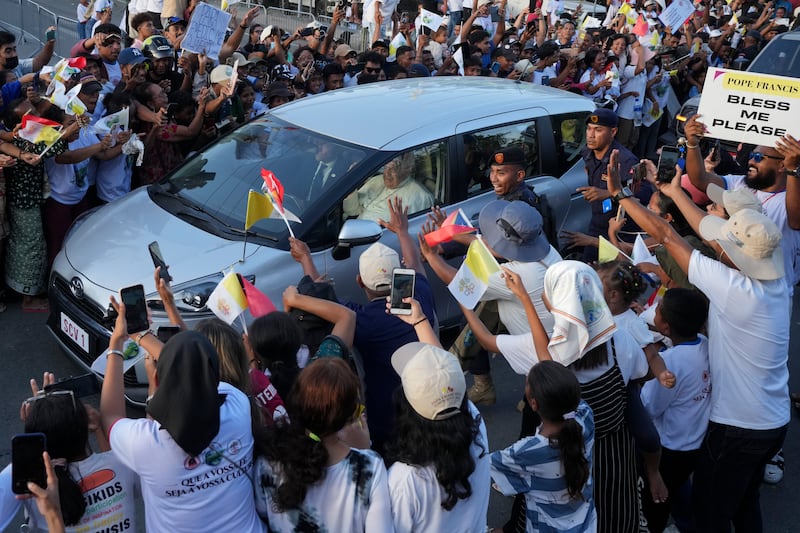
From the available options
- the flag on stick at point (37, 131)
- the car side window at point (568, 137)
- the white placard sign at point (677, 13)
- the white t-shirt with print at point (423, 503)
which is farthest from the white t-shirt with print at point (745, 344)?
the white placard sign at point (677, 13)

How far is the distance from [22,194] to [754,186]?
523 cm

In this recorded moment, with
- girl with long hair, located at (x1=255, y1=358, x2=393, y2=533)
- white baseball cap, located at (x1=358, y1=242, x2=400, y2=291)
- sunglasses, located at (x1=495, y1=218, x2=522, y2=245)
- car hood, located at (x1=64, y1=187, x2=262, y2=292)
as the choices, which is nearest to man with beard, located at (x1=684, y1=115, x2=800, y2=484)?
sunglasses, located at (x1=495, y1=218, x2=522, y2=245)

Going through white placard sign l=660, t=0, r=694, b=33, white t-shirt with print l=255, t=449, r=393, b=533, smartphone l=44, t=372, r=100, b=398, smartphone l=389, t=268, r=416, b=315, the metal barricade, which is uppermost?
white placard sign l=660, t=0, r=694, b=33

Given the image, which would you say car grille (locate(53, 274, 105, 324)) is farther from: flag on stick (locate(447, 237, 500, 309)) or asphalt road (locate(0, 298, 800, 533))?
flag on stick (locate(447, 237, 500, 309))

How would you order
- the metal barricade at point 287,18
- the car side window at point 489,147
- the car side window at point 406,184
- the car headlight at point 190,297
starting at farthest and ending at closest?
the metal barricade at point 287,18 < the car side window at point 489,147 < the car side window at point 406,184 < the car headlight at point 190,297

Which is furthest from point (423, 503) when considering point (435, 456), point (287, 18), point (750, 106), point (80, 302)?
point (287, 18)

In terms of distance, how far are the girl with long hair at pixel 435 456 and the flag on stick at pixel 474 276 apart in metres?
0.86

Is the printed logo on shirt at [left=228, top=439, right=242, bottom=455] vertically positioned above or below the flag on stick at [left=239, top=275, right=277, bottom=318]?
above

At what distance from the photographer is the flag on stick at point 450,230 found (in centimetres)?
425

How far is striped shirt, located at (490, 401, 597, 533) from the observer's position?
3.04m

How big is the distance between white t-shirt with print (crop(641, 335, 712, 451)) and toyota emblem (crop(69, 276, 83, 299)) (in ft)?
11.0

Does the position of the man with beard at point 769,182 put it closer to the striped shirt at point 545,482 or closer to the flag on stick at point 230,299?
the striped shirt at point 545,482

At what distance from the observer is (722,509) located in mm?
3744

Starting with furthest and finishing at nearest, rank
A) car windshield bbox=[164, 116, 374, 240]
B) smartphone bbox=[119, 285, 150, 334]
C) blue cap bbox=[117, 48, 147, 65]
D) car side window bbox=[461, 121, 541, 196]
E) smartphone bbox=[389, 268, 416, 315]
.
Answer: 1. blue cap bbox=[117, 48, 147, 65]
2. car side window bbox=[461, 121, 541, 196]
3. car windshield bbox=[164, 116, 374, 240]
4. smartphone bbox=[389, 268, 416, 315]
5. smartphone bbox=[119, 285, 150, 334]
